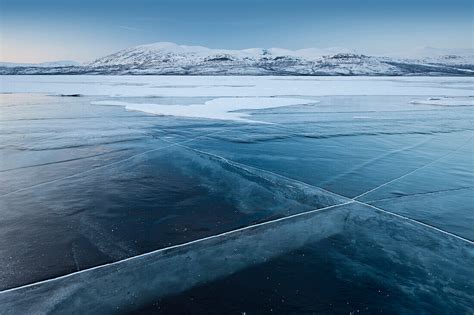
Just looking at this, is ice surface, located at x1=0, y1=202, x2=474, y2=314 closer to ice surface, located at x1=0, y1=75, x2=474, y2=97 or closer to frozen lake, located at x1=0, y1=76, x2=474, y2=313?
frozen lake, located at x1=0, y1=76, x2=474, y2=313

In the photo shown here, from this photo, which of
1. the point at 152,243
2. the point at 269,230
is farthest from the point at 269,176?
the point at 152,243

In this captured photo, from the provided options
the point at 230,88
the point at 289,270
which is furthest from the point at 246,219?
the point at 230,88

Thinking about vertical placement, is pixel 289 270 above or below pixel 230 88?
below

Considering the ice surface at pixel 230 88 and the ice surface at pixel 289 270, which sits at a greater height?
the ice surface at pixel 230 88

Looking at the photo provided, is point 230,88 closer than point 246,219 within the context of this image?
No

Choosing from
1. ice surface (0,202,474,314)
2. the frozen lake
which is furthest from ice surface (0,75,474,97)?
ice surface (0,202,474,314)

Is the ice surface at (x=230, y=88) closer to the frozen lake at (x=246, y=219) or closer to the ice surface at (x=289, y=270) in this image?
the frozen lake at (x=246, y=219)

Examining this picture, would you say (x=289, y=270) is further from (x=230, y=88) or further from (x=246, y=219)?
(x=230, y=88)

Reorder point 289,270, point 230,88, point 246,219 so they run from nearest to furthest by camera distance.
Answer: point 289,270
point 246,219
point 230,88

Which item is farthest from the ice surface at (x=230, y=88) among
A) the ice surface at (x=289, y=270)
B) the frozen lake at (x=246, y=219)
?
the ice surface at (x=289, y=270)
